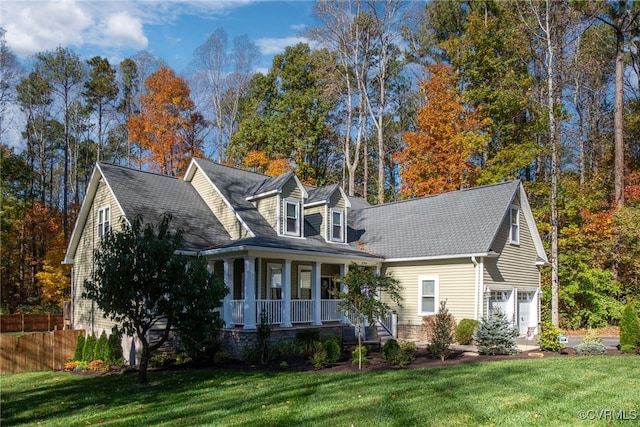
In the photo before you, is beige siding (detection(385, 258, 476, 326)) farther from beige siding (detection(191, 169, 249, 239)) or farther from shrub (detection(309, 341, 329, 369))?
beige siding (detection(191, 169, 249, 239))

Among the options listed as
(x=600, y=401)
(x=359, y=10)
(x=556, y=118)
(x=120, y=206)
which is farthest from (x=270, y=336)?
(x=359, y=10)

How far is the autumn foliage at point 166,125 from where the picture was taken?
34.7 meters

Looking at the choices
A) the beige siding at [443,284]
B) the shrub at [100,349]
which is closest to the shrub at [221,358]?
the shrub at [100,349]

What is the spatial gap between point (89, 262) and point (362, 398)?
1622cm

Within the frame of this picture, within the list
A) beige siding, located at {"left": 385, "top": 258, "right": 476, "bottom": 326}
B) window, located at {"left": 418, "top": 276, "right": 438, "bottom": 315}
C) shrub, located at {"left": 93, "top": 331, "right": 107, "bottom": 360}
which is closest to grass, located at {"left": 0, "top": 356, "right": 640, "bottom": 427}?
shrub, located at {"left": 93, "top": 331, "right": 107, "bottom": 360}

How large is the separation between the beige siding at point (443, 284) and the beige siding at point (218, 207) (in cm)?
643

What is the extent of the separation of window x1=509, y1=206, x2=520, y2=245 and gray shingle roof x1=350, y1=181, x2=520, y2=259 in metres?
0.98

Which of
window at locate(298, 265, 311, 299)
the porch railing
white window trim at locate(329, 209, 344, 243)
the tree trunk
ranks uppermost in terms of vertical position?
the tree trunk

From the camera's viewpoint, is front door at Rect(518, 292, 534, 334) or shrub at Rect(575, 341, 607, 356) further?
front door at Rect(518, 292, 534, 334)

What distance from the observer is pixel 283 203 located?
1906cm

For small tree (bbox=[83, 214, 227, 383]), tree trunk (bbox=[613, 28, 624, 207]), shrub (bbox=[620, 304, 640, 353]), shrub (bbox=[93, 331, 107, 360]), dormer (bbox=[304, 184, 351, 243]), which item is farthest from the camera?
tree trunk (bbox=[613, 28, 624, 207])

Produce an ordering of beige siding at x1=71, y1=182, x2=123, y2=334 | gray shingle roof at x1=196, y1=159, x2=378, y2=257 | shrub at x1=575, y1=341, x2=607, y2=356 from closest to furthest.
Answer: shrub at x1=575, y1=341, x2=607, y2=356 → gray shingle roof at x1=196, y1=159, x2=378, y2=257 → beige siding at x1=71, y1=182, x2=123, y2=334

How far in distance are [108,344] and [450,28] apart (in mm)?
30859

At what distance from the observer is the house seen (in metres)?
16.9
